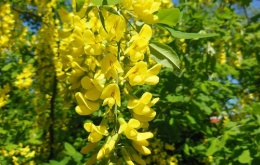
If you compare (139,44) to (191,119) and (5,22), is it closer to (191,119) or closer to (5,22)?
(191,119)

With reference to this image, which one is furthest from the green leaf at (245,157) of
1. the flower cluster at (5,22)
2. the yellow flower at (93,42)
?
the flower cluster at (5,22)

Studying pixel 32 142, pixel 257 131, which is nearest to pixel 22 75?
pixel 32 142

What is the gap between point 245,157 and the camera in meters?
2.41

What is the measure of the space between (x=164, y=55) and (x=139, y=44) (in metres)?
0.11

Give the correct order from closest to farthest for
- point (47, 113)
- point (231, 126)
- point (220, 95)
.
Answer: point (231, 126) → point (220, 95) → point (47, 113)

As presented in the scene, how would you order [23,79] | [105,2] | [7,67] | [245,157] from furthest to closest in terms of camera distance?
[23,79] → [7,67] → [245,157] → [105,2]

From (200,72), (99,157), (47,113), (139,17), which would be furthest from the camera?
(47,113)

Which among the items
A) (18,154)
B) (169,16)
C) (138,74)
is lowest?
(18,154)

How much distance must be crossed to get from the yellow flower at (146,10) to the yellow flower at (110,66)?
7.1 inches

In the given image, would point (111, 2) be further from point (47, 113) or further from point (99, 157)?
point (47, 113)

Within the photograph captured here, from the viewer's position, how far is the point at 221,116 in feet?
14.2

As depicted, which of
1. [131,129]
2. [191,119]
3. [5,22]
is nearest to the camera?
[131,129]

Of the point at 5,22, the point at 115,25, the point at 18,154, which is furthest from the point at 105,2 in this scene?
the point at 5,22

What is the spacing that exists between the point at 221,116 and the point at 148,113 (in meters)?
3.45
